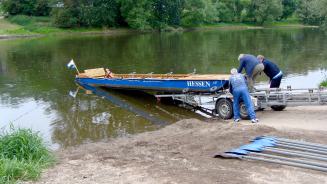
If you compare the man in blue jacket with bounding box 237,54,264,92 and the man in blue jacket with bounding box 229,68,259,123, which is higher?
the man in blue jacket with bounding box 237,54,264,92

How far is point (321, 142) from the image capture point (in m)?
9.55

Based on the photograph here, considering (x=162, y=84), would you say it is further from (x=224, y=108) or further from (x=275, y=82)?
(x=275, y=82)

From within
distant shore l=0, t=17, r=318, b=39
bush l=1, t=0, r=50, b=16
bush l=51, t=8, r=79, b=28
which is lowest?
distant shore l=0, t=17, r=318, b=39

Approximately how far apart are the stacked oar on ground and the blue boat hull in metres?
5.00

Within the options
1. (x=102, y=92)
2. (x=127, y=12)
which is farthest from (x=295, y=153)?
Result: (x=127, y=12)

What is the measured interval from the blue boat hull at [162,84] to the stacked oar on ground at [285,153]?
5.00 m

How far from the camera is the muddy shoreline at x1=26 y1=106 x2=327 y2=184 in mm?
7629

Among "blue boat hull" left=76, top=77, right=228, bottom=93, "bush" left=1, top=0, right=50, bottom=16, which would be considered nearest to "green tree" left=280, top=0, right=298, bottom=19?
"bush" left=1, top=0, right=50, bottom=16

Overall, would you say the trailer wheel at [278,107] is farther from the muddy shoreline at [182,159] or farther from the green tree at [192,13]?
the green tree at [192,13]

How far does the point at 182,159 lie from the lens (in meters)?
8.82

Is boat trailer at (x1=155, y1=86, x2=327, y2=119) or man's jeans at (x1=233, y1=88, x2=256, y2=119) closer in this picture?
man's jeans at (x1=233, y1=88, x2=256, y2=119)

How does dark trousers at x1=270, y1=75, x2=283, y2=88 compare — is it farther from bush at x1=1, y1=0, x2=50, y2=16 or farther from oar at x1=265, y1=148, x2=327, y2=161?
bush at x1=1, y1=0, x2=50, y2=16

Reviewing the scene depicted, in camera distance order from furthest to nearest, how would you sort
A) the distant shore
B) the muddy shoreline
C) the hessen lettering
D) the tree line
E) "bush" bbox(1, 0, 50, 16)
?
"bush" bbox(1, 0, 50, 16)
the tree line
the distant shore
the hessen lettering
the muddy shoreline

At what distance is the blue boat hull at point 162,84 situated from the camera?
14.5 meters
